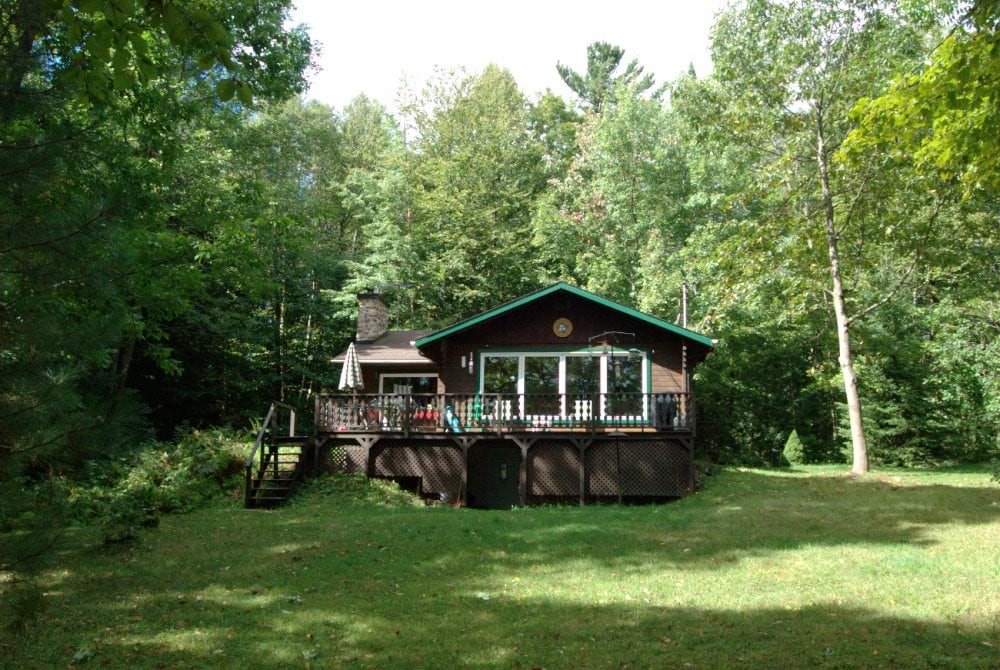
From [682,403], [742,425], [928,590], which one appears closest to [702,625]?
[928,590]

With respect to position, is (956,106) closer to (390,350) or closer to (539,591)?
(539,591)

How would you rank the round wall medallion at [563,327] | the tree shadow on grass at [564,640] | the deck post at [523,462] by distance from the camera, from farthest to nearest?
the round wall medallion at [563,327]
the deck post at [523,462]
the tree shadow on grass at [564,640]

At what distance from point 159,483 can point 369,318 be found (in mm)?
9760

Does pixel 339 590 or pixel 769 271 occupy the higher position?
pixel 769 271

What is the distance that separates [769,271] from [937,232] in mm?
4219

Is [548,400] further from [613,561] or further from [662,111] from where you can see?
[662,111]

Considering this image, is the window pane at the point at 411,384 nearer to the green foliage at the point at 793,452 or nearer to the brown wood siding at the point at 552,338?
the brown wood siding at the point at 552,338

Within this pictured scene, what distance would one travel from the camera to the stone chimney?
2253cm

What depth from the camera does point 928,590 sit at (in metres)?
6.83

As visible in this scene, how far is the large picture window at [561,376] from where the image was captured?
17375mm

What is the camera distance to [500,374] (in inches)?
707

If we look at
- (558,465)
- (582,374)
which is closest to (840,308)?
(582,374)

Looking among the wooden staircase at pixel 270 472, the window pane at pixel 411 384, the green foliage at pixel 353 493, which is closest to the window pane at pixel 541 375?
the window pane at pixel 411 384

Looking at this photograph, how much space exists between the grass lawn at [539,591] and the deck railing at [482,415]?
3600 mm
